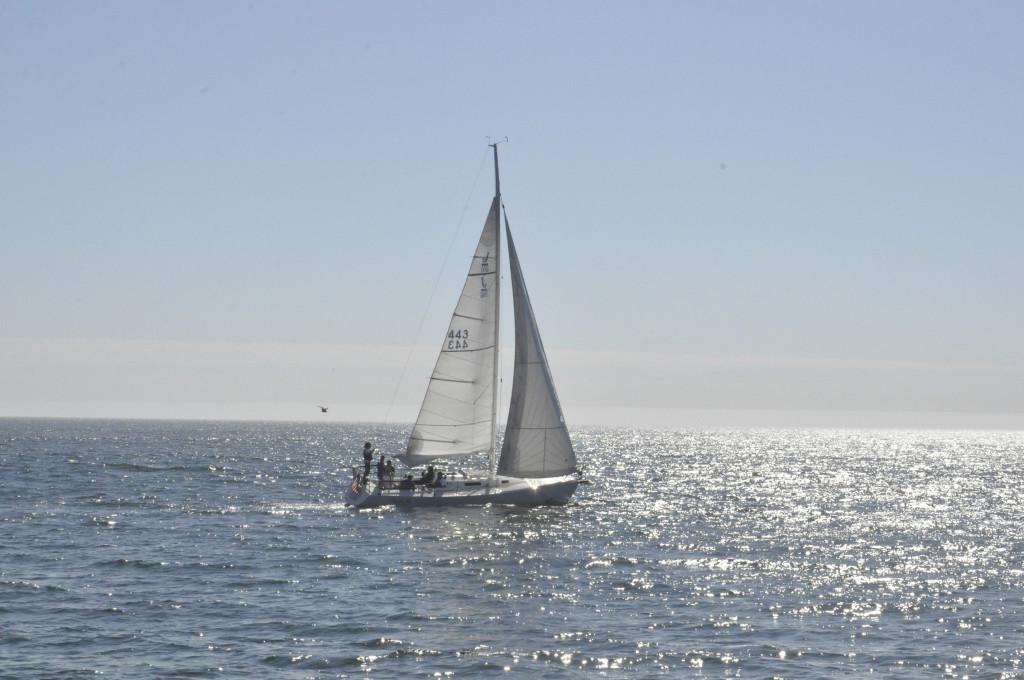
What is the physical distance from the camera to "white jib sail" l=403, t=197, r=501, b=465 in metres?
56.8

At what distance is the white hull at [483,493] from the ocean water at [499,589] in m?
0.70

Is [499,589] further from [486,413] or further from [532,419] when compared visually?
[486,413]

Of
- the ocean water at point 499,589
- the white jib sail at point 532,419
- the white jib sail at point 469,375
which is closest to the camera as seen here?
the ocean water at point 499,589

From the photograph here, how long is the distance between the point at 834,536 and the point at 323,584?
2530 centimetres

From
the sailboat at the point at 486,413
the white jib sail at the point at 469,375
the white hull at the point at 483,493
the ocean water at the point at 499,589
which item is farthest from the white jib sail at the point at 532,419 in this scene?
the ocean water at the point at 499,589

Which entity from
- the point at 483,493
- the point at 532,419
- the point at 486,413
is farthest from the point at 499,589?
the point at 486,413

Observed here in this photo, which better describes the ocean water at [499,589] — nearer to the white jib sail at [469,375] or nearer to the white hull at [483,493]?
the white hull at [483,493]

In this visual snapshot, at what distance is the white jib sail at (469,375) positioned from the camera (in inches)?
2238

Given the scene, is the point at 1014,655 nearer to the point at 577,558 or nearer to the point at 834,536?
the point at 577,558

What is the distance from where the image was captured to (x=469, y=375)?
57.1 m

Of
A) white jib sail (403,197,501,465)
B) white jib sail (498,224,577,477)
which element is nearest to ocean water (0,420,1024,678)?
white jib sail (498,224,577,477)

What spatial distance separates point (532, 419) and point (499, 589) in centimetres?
1961

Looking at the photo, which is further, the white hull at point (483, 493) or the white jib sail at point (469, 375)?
the white jib sail at point (469, 375)

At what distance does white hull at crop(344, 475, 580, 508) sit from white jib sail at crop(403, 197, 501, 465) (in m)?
1.84
